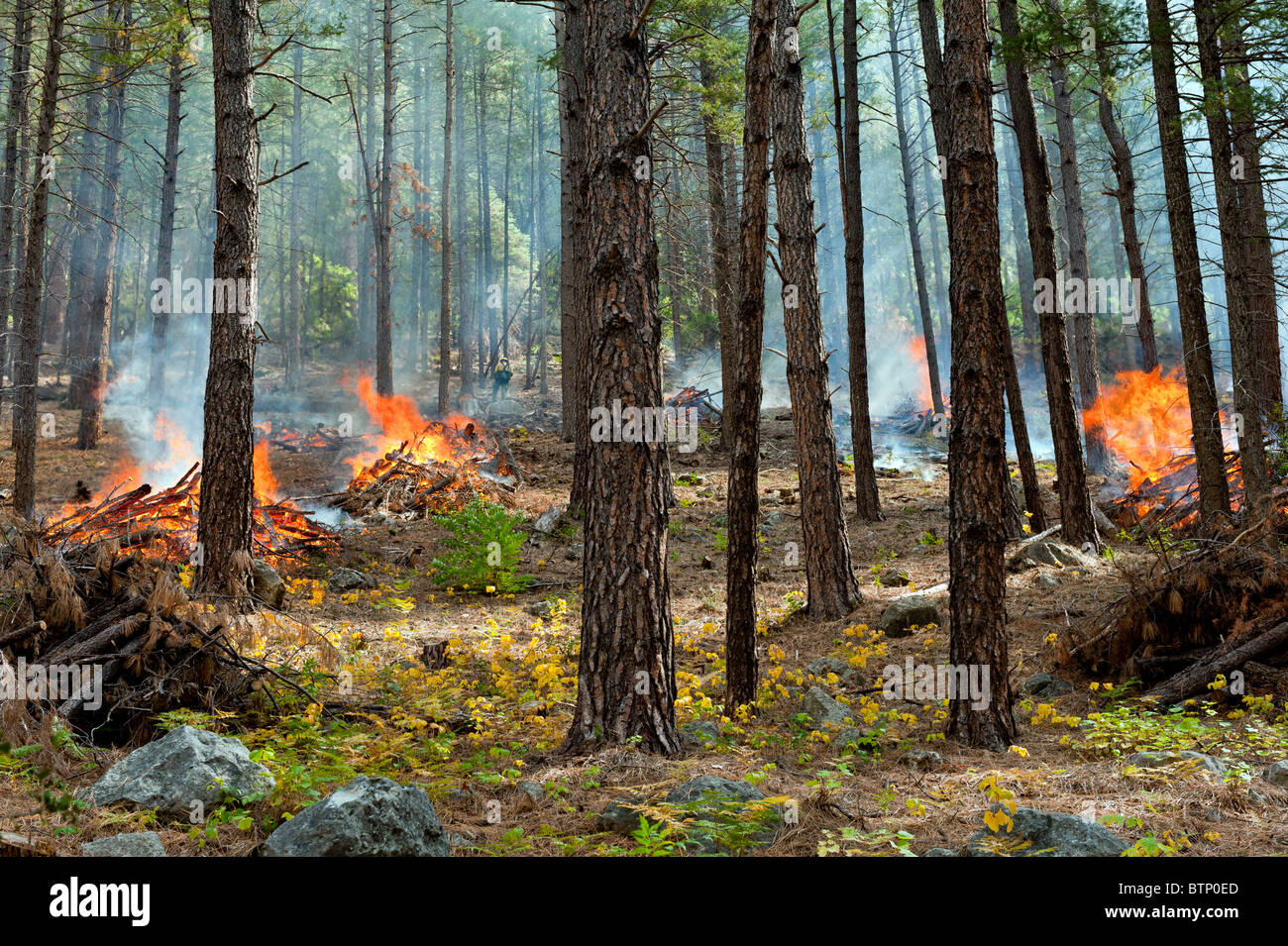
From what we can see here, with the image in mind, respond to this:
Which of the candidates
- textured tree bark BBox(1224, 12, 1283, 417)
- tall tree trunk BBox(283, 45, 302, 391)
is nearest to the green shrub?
textured tree bark BBox(1224, 12, 1283, 417)

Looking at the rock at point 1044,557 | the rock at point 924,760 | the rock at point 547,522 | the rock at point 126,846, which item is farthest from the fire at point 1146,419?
the rock at point 126,846

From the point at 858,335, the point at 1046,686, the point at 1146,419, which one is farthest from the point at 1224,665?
the point at 1146,419

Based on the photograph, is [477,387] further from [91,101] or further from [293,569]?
[293,569]

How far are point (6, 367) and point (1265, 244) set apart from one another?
106 feet

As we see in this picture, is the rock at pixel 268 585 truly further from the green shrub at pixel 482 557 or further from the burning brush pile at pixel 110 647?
the burning brush pile at pixel 110 647

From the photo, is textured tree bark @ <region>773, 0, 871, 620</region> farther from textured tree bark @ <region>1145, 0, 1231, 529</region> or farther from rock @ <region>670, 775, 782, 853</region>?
rock @ <region>670, 775, 782, 853</region>

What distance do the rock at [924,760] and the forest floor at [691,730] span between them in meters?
Answer: 0.04

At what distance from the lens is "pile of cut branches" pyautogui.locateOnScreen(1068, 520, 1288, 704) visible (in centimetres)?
578

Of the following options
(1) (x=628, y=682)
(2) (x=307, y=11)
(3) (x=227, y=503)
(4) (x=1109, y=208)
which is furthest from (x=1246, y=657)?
(2) (x=307, y=11)

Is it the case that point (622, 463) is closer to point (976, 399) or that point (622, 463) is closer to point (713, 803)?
point (713, 803)

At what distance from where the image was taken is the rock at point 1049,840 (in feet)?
11.0

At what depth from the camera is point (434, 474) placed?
1383 centimetres

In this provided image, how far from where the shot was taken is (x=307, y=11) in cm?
4256

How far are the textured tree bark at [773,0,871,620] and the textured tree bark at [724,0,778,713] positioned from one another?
2511 mm
